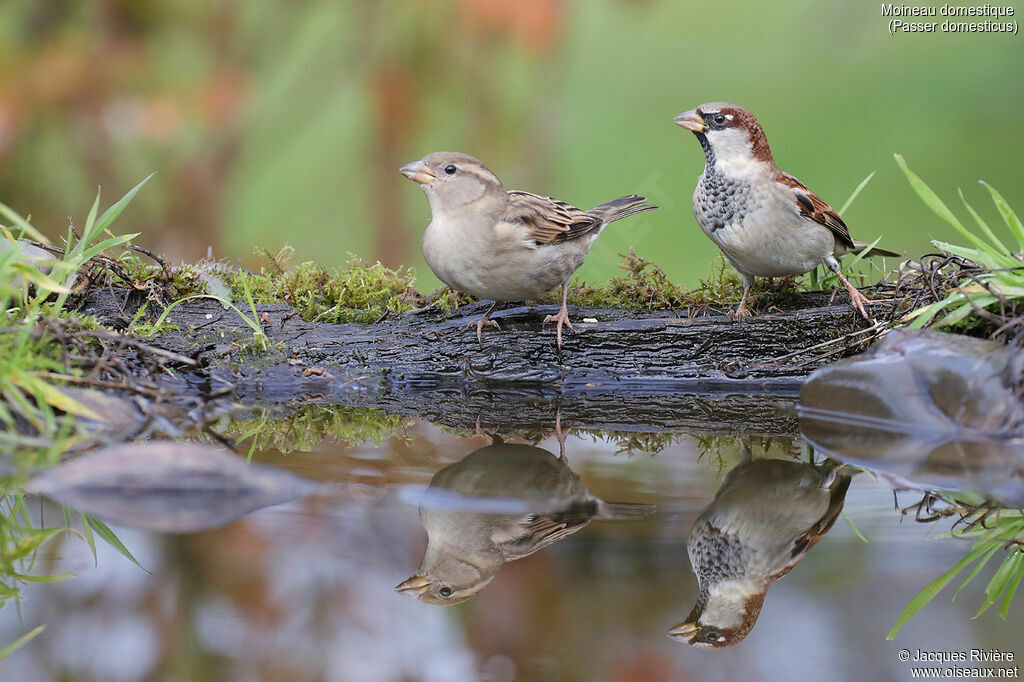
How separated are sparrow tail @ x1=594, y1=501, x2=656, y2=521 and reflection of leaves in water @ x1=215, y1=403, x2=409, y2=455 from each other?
1291mm

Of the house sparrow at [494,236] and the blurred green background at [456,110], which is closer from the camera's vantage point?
the house sparrow at [494,236]

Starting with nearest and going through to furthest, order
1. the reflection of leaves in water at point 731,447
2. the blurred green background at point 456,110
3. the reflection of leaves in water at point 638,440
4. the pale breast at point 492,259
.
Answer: the reflection of leaves in water at point 731,447
the reflection of leaves in water at point 638,440
the pale breast at point 492,259
the blurred green background at point 456,110

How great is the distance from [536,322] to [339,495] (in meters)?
2.21

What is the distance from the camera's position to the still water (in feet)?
9.48

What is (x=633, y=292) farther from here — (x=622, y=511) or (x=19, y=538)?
(x=19, y=538)

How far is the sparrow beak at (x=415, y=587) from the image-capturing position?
3.34m

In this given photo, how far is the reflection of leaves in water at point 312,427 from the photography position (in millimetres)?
4758

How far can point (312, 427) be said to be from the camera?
198 inches

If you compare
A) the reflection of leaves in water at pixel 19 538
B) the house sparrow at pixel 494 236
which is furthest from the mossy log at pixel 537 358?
the reflection of leaves in water at pixel 19 538

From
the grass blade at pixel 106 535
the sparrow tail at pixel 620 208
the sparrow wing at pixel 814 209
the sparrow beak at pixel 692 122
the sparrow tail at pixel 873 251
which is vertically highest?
the sparrow beak at pixel 692 122

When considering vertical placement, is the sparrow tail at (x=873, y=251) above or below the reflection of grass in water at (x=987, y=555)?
above

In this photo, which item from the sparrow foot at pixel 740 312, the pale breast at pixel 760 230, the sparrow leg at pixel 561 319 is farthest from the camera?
the sparrow foot at pixel 740 312

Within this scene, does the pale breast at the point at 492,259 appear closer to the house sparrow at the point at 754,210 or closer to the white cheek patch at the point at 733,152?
the house sparrow at the point at 754,210

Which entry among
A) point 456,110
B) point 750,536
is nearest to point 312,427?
point 750,536
